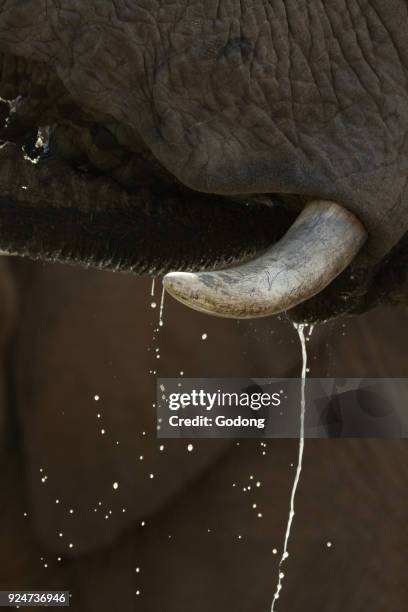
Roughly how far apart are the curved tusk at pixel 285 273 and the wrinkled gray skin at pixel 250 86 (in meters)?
0.03

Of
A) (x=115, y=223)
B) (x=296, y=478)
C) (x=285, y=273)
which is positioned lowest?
(x=296, y=478)

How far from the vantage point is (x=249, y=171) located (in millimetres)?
1462

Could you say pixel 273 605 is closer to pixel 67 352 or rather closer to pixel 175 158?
pixel 67 352

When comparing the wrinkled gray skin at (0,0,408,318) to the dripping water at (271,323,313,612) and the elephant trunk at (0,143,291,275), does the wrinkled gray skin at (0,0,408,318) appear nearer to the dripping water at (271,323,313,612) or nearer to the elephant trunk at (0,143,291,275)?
the elephant trunk at (0,143,291,275)

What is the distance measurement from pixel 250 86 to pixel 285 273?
0.21 m

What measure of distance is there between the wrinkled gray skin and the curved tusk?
0.03 meters

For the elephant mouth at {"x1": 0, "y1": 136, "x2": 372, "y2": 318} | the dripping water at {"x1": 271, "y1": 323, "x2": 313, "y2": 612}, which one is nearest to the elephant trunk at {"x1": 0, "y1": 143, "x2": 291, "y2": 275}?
the elephant mouth at {"x1": 0, "y1": 136, "x2": 372, "y2": 318}

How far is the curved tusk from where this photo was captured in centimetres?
129

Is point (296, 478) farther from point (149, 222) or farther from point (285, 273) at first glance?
point (285, 273)

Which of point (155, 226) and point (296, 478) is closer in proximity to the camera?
point (155, 226)

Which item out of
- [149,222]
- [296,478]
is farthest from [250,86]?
[296,478]

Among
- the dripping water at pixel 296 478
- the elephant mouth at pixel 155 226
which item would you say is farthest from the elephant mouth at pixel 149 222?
the dripping water at pixel 296 478

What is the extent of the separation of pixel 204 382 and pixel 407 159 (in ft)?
4.98

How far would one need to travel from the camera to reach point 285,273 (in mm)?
1379
